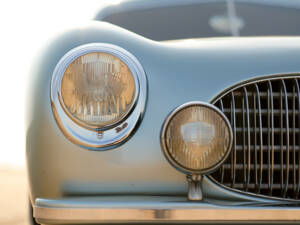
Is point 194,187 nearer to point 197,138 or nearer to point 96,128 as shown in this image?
point 197,138

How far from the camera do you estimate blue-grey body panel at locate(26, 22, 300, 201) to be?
60.9 inches

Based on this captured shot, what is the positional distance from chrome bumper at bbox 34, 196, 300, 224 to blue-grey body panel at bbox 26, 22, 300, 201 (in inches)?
4.9

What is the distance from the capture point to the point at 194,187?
1.49 meters

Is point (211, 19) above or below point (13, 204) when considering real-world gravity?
above

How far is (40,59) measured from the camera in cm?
169

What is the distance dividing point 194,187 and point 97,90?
1.33ft

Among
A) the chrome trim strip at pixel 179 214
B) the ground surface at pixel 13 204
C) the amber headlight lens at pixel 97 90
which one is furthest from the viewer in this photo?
the ground surface at pixel 13 204

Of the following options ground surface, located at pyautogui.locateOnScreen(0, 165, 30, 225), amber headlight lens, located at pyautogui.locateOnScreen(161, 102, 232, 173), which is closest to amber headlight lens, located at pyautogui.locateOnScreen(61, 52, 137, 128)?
amber headlight lens, located at pyautogui.locateOnScreen(161, 102, 232, 173)

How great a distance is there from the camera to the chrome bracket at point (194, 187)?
147cm

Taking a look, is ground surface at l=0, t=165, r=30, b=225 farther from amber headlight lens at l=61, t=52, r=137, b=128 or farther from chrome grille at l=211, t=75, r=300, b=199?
chrome grille at l=211, t=75, r=300, b=199

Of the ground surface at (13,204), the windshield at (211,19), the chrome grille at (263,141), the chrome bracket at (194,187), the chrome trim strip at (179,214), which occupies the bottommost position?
the ground surface at (13,204)

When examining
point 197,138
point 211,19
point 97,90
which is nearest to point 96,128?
point 97,90

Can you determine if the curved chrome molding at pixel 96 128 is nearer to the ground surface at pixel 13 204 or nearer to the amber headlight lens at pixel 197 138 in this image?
the amber headlight lens at pixel 197 138

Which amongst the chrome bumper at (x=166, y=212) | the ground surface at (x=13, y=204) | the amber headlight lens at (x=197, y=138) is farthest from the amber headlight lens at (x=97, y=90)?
the ground surface at (x=13, y=204)
